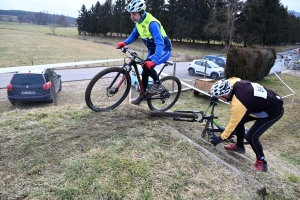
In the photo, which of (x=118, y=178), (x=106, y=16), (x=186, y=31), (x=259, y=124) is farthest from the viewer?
(x=106, y=16)

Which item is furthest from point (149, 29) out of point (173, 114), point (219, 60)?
point (219, 60)

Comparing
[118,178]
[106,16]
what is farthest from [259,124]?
[106,16]

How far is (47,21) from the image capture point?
107m

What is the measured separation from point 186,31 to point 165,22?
5.24 meters

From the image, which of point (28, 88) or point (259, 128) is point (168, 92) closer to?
point (259, 128)

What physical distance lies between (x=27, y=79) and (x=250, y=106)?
7.96 metres

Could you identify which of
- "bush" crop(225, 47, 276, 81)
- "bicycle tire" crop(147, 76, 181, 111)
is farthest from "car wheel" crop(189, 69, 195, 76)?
"bicycle tire" crop(147, 76, 181, 111)

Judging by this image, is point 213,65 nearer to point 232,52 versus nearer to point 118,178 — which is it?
point 232,52

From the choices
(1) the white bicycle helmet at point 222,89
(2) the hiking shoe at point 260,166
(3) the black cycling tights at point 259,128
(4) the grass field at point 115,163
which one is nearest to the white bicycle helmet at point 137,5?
(1) the white bicycle helmet at point 222,89

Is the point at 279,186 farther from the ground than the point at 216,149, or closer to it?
closer to it

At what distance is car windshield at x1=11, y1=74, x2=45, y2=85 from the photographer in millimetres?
8391

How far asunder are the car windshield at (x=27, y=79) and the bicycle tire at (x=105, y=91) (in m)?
5.26

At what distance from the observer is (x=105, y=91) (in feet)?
13.6

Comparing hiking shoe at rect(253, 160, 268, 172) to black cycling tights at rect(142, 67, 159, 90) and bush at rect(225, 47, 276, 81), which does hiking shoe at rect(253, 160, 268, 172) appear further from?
bush at rect(225, 47, 276, 81)
